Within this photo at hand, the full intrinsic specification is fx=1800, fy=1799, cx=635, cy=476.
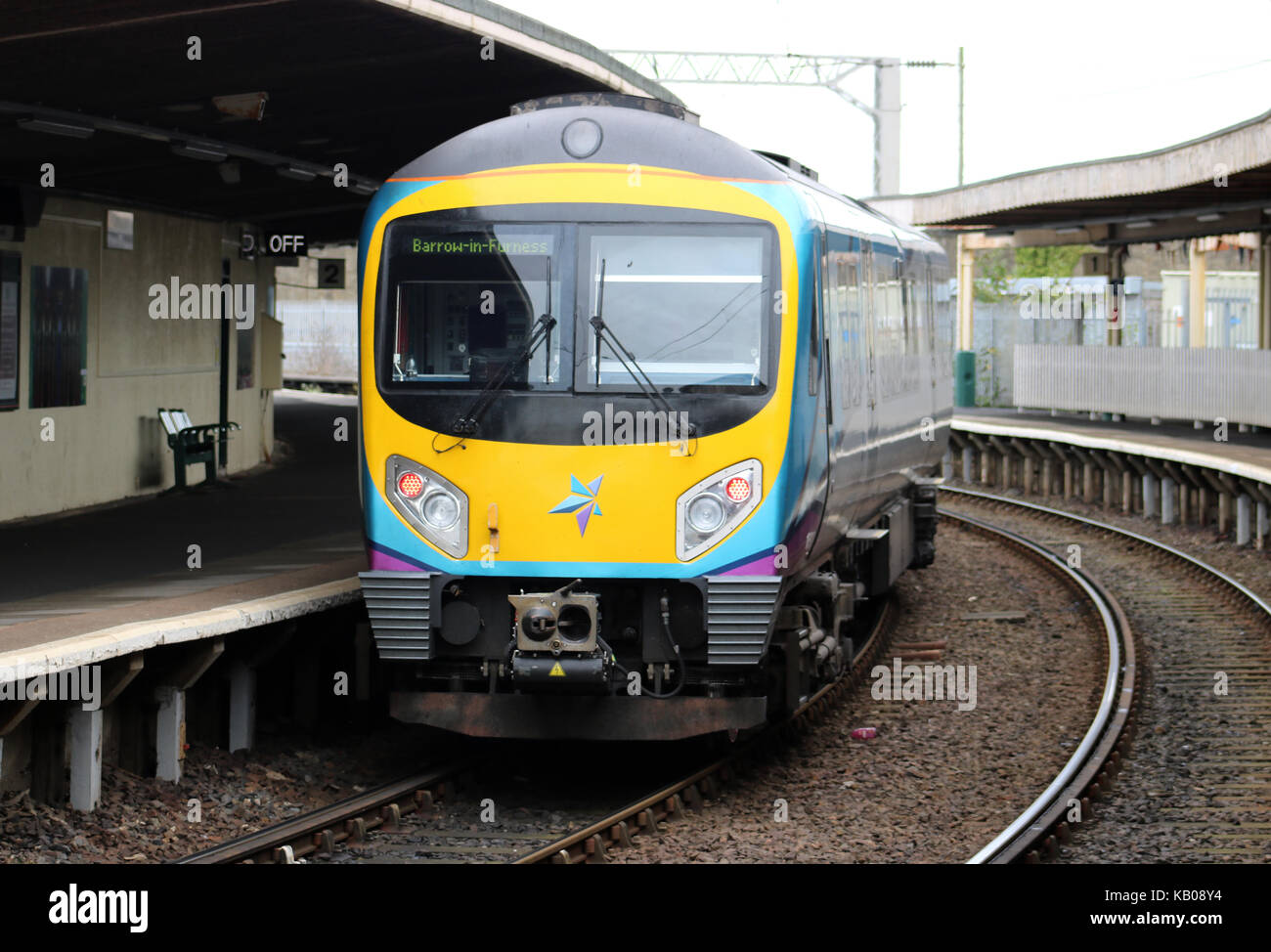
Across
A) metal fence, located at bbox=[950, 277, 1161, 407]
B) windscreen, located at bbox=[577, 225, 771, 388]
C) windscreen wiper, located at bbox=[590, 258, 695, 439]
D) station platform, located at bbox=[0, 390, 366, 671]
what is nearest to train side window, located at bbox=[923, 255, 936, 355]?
station platform, located at bbox=[0, 390, 366, 671]

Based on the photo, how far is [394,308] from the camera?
9133 millimetres

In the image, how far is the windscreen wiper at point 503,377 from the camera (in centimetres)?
889

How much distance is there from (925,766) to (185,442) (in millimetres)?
9010

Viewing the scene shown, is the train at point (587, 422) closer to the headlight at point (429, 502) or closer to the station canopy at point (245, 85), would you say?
the headlight at point (429, 502)

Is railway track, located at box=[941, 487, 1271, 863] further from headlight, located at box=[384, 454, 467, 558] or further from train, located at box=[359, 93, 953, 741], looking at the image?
headlight, located at box=[384, 454, 467, 558]

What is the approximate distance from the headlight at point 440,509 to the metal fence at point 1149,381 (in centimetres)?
1827

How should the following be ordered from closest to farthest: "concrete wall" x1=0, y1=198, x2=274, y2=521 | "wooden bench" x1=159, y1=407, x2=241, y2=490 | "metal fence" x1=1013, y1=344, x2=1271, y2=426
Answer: "concrete wall" x1=0, y1=198, x2=274, y2=521
"wooden bench" x1=159, y1=407, x2=241, y2=490
"metal fence" x1=1013, y1=344, x2=1271, y2=426

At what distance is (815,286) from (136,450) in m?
9.31

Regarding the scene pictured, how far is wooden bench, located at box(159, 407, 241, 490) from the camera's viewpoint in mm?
16938

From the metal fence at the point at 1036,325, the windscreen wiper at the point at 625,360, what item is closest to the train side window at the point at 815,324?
the windscreen wiper at the point at 625,360

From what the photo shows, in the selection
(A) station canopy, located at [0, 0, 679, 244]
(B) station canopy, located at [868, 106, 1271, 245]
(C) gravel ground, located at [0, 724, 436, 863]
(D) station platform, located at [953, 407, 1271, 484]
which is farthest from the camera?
(D) station platform, located at [953, 407, 1271, 484]

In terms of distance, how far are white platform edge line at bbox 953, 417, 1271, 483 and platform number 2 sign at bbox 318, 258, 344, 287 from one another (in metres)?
10.3
